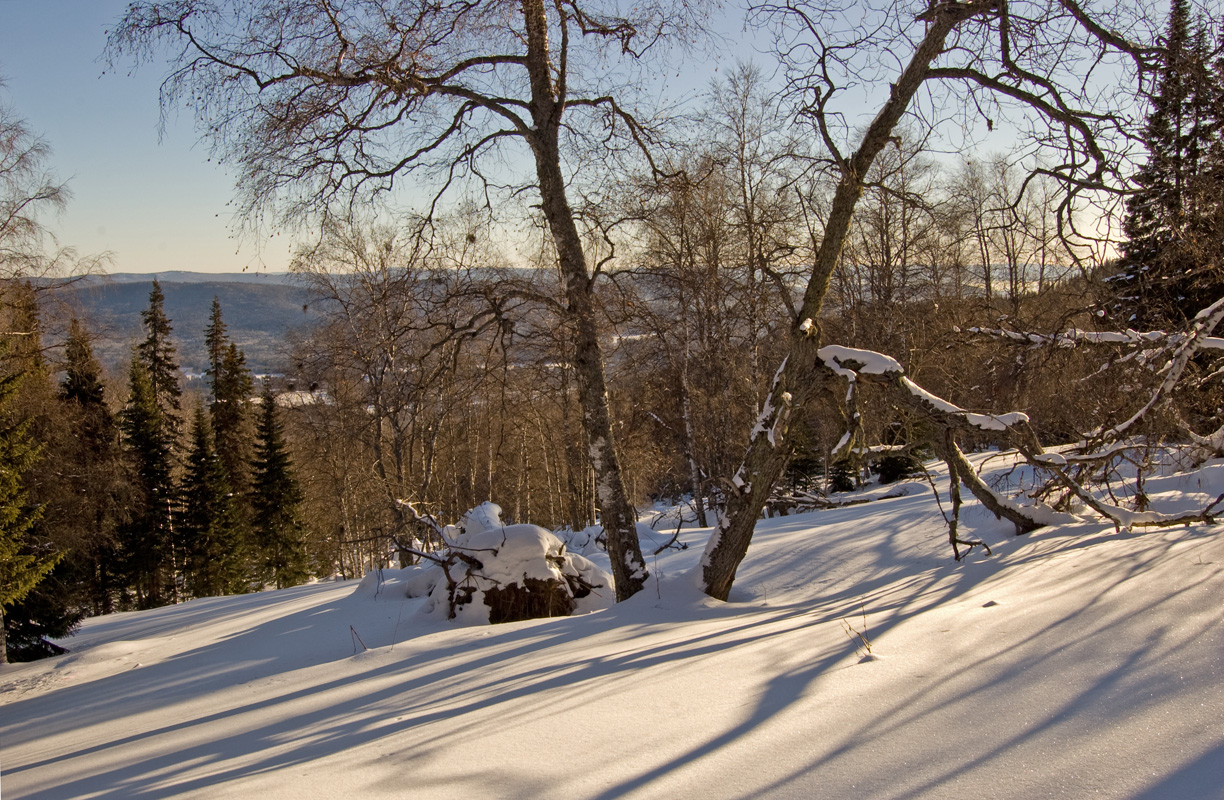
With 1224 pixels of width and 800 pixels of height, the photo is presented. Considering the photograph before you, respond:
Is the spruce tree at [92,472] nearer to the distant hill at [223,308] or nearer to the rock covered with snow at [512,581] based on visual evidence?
the rock covered with snow at [512,581]

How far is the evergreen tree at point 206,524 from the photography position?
86.9ft

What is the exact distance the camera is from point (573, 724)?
8.33 ft

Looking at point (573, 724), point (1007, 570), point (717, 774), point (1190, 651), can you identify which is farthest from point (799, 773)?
point (1007, 570)

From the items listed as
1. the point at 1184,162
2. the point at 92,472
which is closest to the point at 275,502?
the point at 92,472

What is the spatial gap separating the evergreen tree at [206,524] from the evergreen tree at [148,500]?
0.63 meters

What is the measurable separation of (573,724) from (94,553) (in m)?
24.8

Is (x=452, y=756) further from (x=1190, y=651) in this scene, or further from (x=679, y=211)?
(x=679, y=211)

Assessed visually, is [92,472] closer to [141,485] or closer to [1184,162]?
[141,485]

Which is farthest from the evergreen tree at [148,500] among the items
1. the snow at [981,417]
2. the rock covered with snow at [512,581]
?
the snow at [981,417]

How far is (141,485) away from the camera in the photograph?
23.5 metres

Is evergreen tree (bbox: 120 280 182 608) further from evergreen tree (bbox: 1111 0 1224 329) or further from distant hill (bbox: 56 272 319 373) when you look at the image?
distant hill (bbox: 56 272 319 373)

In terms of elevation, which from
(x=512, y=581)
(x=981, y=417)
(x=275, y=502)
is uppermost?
(x=981, y=417)

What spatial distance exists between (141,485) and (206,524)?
12.0 feet

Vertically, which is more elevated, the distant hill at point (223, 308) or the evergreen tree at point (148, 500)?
the distant hill at point (223, 308)
